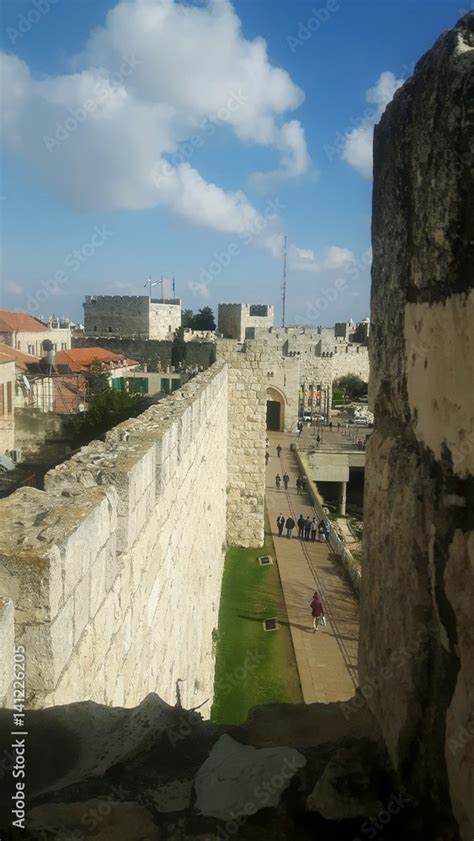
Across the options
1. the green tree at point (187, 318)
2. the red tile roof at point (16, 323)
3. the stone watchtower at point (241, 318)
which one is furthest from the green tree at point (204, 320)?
the red tile roof at point (16, 323)

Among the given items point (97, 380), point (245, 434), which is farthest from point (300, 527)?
point (97, 380)

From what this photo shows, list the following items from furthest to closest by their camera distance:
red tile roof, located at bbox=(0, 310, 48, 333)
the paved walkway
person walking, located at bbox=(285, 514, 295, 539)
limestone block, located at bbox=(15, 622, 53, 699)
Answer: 1. red tile roof, located at bbox=(0, 310, 48, 333)
2. person walking, located at bbox=(285, 514, 295, 539)
3. the paved walkway
4. limestone block, located at bbox=(15, 622, 53, 699)

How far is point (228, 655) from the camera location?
9.79 meters

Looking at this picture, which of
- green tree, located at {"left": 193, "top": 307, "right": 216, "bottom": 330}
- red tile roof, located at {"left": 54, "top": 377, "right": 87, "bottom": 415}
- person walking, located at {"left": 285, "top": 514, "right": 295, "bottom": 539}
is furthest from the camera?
green tree, located at {"left": 193, "top": 307, "right": 216, "bottom": 330}

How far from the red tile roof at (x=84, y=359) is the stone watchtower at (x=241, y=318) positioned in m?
15.4

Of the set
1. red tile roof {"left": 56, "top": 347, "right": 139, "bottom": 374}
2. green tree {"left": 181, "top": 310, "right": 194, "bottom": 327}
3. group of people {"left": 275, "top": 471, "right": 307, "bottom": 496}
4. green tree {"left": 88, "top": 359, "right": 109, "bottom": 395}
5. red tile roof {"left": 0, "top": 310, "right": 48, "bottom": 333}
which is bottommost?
group of people {"left": 275, "top": 471, "right": 307, "bottom": 496}

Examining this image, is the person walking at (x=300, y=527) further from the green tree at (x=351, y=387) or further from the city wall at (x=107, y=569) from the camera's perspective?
the green tree at (x=351, y=387)

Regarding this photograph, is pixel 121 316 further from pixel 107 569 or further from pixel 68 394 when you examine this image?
pixel 107 569

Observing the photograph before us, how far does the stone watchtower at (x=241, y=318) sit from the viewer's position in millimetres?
44656

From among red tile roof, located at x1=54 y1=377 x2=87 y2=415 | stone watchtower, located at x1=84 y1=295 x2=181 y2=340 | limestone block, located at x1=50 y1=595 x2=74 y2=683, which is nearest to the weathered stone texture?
limestone block, located at x1=50 y1=595 x2=74 y2=683

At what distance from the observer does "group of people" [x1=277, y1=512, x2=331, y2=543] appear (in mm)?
16906

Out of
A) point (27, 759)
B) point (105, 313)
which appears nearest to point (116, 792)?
point (27, 759)

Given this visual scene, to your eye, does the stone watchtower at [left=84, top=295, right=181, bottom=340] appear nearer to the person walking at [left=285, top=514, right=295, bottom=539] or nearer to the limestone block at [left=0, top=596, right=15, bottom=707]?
the person walking at [left=285, top=514, right=295, bottom=539]

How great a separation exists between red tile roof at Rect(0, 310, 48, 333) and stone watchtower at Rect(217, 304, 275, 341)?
1536cm
